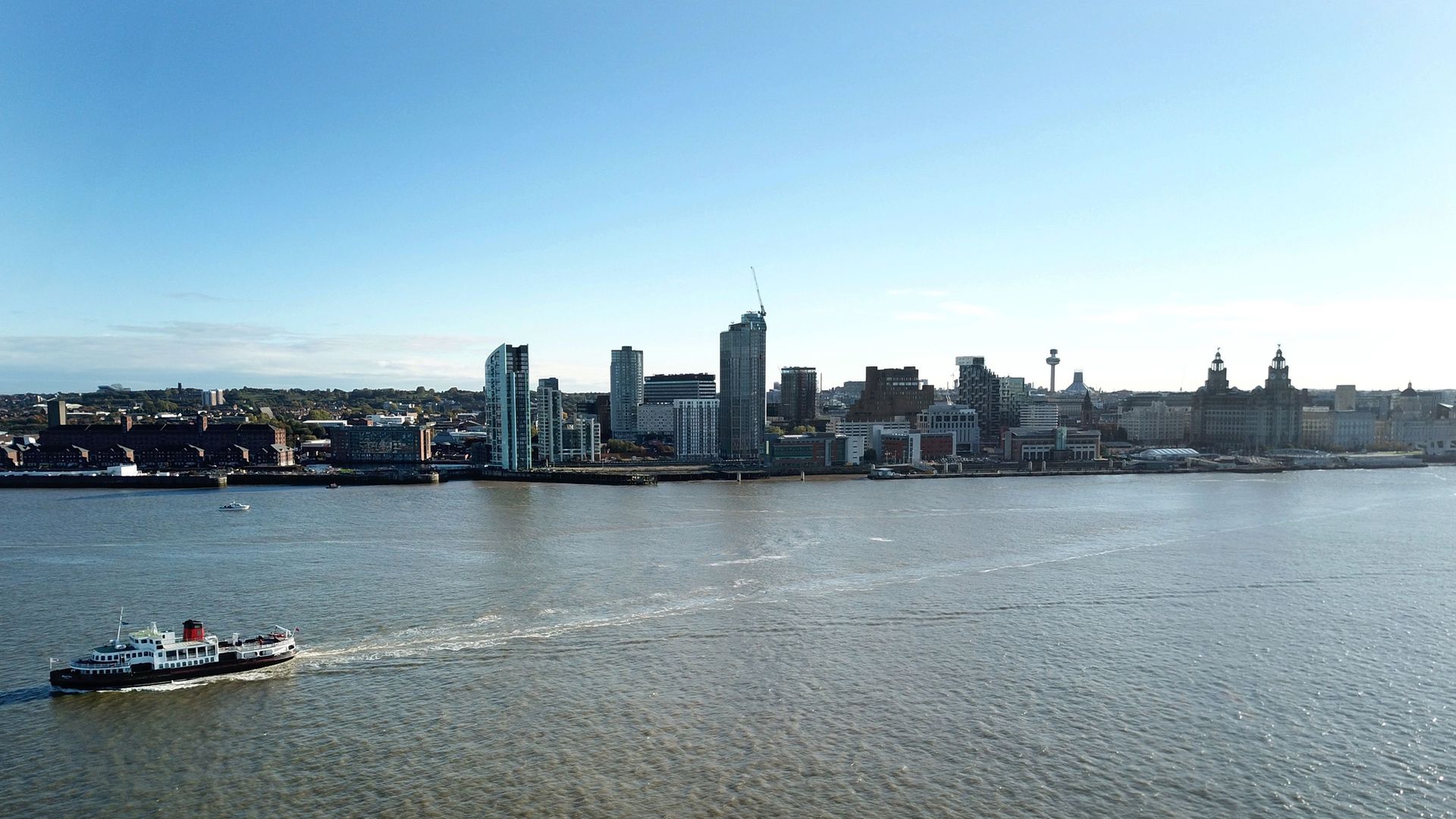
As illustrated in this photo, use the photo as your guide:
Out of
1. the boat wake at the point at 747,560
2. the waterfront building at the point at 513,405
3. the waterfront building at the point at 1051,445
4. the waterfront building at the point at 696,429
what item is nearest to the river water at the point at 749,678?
the boat wake at the point at 747,560

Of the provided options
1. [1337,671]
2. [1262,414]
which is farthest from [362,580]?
[1262,414]

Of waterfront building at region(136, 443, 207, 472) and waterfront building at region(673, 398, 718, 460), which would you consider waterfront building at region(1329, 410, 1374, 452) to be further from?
waterfront building at region(136, 443, 207, 472)

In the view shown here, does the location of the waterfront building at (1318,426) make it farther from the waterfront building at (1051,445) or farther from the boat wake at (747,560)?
the boat wake at (747,560)

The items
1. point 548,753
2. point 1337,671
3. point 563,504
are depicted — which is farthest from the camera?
point 563,504

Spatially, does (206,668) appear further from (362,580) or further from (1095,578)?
(1095,578)

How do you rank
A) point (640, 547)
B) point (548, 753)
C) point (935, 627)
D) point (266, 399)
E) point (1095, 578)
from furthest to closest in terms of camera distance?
1. point (266, 399)
2. point (640, 547)
3. point (1095, 578)
4. point (935, 627)
5. point (548, 753)

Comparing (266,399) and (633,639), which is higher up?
(266,399)

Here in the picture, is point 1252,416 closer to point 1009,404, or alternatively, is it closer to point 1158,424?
point 1158,424
